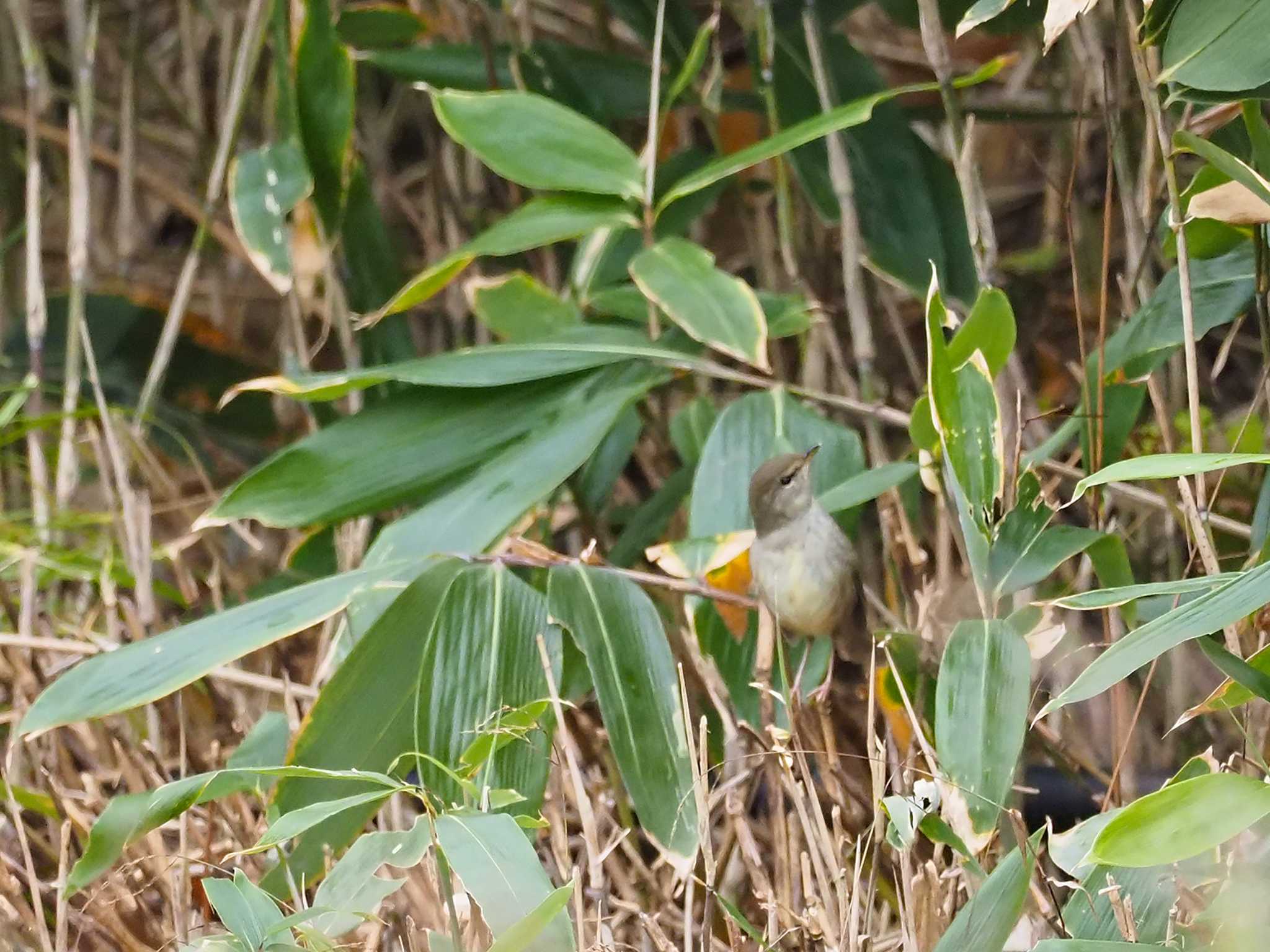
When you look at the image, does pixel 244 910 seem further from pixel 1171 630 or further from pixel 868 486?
pixel 868 486

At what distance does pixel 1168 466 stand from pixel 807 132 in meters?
0.61

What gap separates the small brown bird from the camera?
1.37 metres

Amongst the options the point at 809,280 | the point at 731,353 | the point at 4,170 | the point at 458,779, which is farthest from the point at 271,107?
the point at 458,779

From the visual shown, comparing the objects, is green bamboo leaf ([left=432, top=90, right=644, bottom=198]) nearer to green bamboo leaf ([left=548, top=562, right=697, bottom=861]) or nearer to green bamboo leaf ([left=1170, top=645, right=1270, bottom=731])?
green bamboo leaf ([left=548, top=562, right=697, bottom=861])

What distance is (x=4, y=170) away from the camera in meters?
2.51

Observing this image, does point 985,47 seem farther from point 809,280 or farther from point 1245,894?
point 1245,894

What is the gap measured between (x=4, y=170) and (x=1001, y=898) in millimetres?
2353

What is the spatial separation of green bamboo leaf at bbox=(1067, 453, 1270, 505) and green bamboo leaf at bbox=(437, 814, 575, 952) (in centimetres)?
38

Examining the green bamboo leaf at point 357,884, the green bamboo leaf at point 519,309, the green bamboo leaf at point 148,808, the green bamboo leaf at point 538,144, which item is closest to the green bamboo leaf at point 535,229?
the green bamboo leaf at point 538,144

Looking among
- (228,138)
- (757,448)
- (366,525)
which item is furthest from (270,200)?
(757,448)

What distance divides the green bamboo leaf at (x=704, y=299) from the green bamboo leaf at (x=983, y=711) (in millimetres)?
402

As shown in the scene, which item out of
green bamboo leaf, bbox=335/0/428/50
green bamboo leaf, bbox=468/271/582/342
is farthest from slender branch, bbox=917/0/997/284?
green bamboo leaf, bbox=335/0/428/50

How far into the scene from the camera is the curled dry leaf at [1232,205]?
98 centimetres

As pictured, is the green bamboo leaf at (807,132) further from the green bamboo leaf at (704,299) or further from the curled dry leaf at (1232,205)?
the curled dry leaf at (1232,205)
